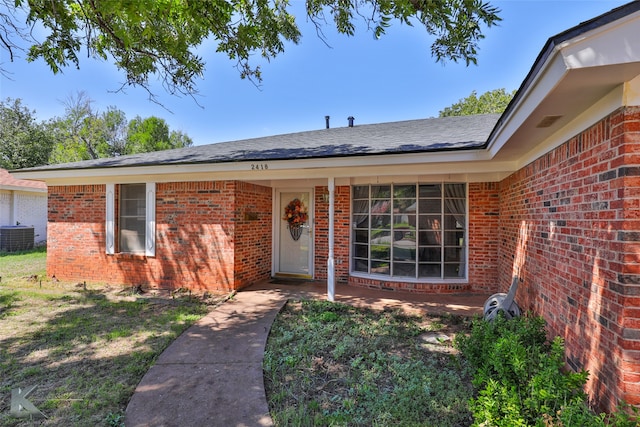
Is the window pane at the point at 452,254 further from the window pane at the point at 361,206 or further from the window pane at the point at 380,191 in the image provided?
the window pane at the point at 361,206

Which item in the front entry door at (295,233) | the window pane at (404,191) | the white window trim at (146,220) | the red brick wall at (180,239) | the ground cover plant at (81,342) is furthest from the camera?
the front entry door at (295,233)

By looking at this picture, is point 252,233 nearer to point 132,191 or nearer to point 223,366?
point 132,191

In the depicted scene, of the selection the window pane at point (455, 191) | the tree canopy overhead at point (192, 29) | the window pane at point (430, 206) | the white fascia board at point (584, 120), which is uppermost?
the tree canopy overhead at point (192, 29)

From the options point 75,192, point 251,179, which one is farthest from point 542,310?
point 75,192

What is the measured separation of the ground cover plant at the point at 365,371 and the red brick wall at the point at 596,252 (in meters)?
1.10

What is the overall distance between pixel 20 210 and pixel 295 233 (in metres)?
15.0

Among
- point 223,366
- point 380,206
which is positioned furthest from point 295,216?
point 223,366

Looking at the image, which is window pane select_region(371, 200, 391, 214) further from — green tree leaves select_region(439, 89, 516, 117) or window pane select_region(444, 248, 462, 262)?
green tree leaves select_region(439, 89, 516, 117)

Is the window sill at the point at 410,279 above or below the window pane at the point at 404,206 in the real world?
below

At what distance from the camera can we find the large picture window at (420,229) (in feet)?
20.8

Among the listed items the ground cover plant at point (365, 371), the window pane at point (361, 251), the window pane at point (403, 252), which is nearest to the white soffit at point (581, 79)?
the ground cover plant at point (365, 371)

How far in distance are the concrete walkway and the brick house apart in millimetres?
752

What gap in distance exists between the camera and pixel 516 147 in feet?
13.0

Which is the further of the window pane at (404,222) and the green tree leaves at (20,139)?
the green tree leaves at (20,139)
